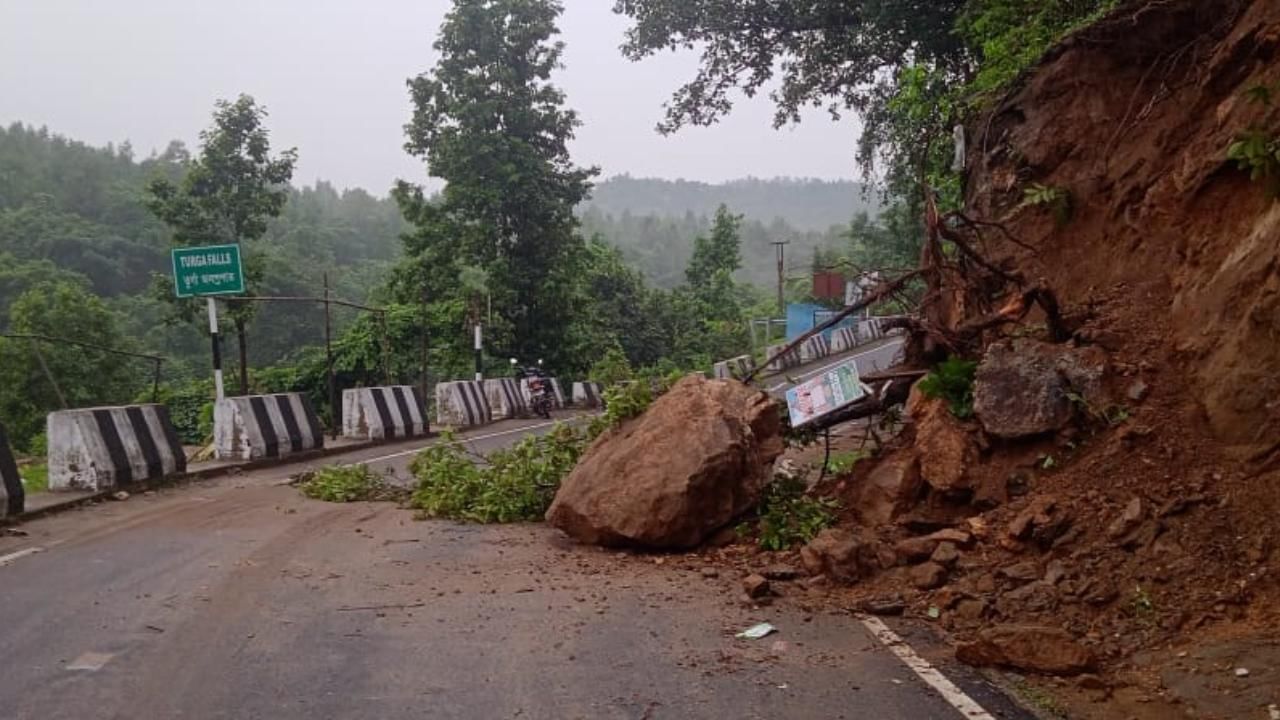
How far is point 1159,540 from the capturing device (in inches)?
214

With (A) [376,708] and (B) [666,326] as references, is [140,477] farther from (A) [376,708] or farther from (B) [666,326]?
(B) [666,326]

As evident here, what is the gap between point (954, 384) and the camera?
24.4 ft

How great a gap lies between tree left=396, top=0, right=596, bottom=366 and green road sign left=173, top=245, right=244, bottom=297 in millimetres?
14705

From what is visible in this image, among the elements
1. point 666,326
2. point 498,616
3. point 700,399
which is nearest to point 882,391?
point 700,399

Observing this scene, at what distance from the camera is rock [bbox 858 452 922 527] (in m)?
7.24

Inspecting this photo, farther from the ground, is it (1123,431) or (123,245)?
(123,245)

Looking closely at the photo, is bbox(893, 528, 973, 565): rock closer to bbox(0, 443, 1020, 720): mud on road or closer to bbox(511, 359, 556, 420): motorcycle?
bbox(0, 443, 1020, 720): mud on road

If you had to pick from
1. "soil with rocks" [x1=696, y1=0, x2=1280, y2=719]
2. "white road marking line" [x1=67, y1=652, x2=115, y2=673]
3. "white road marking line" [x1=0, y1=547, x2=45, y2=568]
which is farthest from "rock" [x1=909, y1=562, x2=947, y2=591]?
"white road marking line" [x1=0, y1=547, x2=45, y2=568]

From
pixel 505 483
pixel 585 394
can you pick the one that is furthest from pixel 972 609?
pixel 585 394

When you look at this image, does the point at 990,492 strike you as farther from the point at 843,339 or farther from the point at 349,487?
the point at 843,339

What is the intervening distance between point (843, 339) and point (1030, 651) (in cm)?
5218

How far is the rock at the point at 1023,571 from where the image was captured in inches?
221

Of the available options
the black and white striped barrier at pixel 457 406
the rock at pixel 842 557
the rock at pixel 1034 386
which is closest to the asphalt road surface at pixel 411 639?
the rock at pixel 842 557

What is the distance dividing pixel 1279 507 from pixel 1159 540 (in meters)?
0.61
